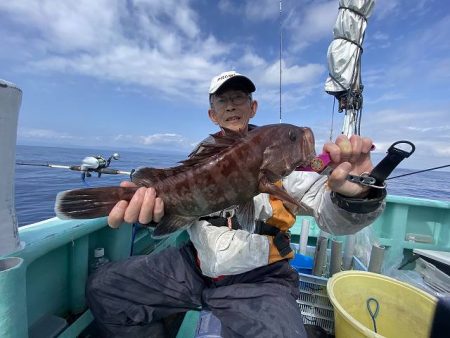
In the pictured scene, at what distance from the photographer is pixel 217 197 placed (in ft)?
8.22

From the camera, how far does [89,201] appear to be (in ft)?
7.84

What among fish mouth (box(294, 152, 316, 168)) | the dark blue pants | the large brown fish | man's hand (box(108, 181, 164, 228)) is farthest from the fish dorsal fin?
the dark blue pants

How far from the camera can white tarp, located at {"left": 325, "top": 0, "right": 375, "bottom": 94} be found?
6598mm

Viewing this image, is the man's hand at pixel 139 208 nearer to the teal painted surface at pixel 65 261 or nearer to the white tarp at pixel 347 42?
the teal painted surface at pixel 65 261

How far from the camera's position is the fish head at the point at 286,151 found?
2.54 meters

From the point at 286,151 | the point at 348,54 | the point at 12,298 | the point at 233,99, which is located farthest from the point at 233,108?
the point at 348,54

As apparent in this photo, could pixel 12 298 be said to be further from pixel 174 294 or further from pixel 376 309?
pixel 376 309

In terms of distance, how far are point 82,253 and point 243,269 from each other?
213 centimetres

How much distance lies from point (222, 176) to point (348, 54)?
5.98 m

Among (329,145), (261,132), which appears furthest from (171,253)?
(329,145)

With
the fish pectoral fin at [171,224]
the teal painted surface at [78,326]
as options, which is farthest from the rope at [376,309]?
the teal painted surface at [78,326]

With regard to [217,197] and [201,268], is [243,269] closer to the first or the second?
[201,268]

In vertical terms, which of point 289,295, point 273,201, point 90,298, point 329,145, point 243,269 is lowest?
point 90,298

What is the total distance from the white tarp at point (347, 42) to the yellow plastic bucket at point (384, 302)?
16.3ft
